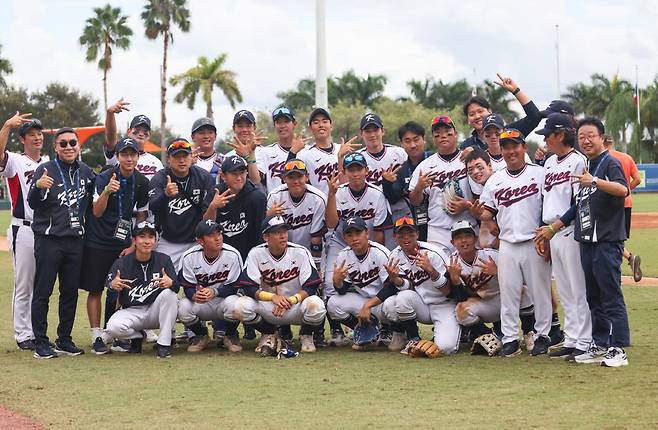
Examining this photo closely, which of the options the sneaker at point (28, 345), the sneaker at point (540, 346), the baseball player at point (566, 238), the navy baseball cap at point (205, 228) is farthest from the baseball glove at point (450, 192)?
the sneaker at point (28, 345)

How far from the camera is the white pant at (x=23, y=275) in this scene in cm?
A: 820

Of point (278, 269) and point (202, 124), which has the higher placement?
point (202, 124)

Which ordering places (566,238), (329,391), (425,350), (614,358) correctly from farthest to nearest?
(425,350) → (566,238) → (614,358) → (329,391)

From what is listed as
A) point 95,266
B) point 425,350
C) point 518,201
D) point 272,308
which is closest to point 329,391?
point 425,350

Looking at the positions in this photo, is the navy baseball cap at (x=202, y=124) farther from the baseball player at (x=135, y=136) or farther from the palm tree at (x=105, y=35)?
the palm tree at (x=105, y=35)

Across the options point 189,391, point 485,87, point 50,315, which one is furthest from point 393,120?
point 189,391

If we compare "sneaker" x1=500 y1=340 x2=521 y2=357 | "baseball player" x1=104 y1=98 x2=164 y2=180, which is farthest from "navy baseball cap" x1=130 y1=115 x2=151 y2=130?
"sneaker" x1=500 y1=340 x2=521 y2=357

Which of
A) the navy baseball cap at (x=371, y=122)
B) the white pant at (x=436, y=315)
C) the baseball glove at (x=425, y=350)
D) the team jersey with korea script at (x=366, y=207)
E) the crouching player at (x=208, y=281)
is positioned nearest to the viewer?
the baseball glove at (x=425, y=350)

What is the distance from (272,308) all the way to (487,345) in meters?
1.85

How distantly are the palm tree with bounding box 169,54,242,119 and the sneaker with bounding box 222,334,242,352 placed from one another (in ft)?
142

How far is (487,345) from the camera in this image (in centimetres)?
749

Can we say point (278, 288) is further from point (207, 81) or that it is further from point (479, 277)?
point (207, 81)

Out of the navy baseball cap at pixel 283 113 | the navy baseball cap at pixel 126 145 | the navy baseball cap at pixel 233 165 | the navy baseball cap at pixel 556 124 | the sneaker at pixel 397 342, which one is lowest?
the sneaker at pixel 397 342

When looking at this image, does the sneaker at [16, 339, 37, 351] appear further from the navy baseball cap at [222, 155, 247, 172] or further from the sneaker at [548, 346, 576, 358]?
the sneaker at [548, 346, 576, 358]
